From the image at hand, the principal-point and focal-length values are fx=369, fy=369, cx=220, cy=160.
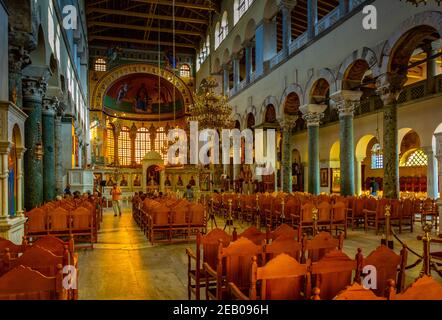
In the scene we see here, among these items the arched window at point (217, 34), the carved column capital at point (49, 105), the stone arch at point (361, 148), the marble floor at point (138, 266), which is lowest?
the marble floor at point (138, 266)

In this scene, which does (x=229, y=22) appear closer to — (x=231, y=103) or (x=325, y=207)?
(x=231, y=103)

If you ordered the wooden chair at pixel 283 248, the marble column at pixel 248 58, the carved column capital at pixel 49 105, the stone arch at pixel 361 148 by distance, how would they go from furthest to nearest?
1. the marble column at pixel 248 58
2. the stone arch at pixel 361 148
3. the carved column capital at pixel 49 105
4. the wooden chair at pixel 283 248

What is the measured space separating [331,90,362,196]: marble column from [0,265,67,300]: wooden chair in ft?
42.8

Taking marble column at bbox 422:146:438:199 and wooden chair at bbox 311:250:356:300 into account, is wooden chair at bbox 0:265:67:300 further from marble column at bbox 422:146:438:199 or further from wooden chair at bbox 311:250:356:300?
marble column at bbox 422:146:438:199

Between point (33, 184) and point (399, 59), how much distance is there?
39.0 ft

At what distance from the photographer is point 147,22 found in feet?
97.7

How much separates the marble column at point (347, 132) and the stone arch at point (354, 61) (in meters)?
0.49

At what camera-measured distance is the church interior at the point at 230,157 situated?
3.73 meters

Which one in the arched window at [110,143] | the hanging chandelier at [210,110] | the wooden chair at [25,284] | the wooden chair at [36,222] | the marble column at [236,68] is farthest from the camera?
the arched window at [110,143]

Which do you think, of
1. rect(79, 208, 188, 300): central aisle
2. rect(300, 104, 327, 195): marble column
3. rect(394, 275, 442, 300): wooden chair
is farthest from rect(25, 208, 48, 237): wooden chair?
rect(300, 104, 327, 195): marble column

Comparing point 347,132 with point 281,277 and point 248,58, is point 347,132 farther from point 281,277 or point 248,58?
point 281,277

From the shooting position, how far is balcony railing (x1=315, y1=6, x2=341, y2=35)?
14540 mm

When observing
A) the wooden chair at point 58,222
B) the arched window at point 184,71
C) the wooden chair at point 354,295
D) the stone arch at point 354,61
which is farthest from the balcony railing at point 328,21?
the arched window at point 184,71

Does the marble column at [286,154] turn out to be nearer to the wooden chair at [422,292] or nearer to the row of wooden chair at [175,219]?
the row of wooden chair at [175,219]
